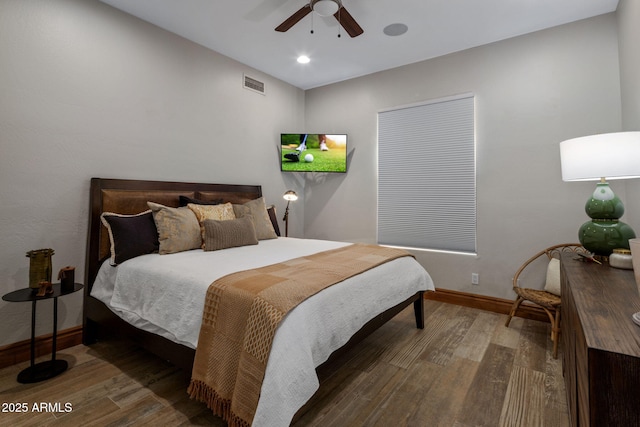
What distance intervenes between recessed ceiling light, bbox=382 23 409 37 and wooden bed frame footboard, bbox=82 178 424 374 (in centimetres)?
262

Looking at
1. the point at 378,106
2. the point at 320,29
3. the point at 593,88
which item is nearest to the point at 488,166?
the point at 593,88

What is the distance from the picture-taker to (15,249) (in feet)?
7.45

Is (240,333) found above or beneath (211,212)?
beneath

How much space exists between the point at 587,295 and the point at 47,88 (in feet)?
12.2

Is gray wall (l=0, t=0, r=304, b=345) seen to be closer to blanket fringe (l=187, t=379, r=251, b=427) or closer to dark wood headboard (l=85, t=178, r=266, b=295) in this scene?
dark wood headboard (l=85, t=178, r=266, b=295)

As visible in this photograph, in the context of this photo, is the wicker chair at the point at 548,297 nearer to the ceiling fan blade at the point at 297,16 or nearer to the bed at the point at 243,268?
the bed at the point at 243,268

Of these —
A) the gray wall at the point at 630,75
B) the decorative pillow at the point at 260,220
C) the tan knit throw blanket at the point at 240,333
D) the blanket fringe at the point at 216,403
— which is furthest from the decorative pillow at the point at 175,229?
the gray wall at the point at 630,75

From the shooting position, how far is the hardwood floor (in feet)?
5.51

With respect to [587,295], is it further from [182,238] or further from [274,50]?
[274,50]

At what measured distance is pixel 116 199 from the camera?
2695 millimetres

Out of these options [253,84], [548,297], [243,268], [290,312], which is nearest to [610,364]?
[290,312]

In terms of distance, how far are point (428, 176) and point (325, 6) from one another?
89.1 inches

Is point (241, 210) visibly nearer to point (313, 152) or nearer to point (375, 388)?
point (313, 152)

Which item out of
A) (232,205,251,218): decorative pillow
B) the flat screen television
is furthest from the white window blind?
(232,205,251,218): decorative pillow
